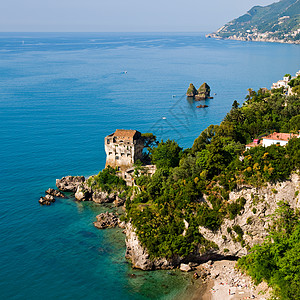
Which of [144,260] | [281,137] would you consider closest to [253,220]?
[144,260]

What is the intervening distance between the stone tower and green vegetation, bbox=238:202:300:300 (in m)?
24.8

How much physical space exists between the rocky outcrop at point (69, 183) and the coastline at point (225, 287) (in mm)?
26512

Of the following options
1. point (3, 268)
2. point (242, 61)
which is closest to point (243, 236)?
point (3, 268)

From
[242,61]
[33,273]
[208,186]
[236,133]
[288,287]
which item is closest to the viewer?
[288,287]

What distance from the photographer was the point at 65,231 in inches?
1983

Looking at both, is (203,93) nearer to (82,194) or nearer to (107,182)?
(107,182)

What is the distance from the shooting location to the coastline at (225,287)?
37375 mm

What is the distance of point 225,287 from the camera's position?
127 feet

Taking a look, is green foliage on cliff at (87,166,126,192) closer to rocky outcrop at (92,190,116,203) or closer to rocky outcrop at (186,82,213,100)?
rocky outcrop at (92,190,116,203)

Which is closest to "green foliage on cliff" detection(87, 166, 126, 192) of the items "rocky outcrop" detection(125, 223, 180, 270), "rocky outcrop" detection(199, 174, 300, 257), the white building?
"rocky outcrop" detection(125, 223, 180, 270)

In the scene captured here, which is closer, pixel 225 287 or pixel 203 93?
pixel 225 287

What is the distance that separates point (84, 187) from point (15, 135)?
34566 millimetres

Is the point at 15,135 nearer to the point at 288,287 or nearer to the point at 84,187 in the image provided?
the point at 84,187

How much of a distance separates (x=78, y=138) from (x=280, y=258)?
187ft
